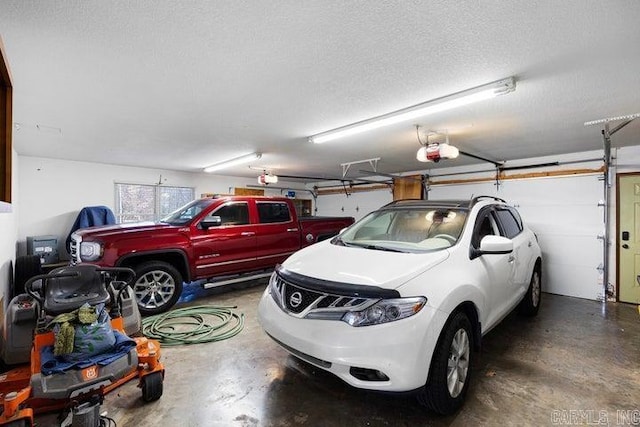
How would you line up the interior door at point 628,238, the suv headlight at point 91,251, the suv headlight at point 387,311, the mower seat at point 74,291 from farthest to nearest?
the interior door at point 628,238 < the suv headlight at point 91,251 < the mower seat at point 74,291 < the suv headlight at point 387,311

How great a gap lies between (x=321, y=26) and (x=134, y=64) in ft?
5.31

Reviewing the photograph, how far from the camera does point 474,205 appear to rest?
2.89m

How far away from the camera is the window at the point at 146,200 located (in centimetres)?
762

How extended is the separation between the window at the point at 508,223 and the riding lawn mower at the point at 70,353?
145 inches

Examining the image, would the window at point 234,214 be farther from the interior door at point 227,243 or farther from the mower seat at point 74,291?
the mower seat at point 74,291

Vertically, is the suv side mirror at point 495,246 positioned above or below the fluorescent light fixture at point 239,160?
below

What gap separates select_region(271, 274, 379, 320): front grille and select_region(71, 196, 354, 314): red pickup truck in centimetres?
277

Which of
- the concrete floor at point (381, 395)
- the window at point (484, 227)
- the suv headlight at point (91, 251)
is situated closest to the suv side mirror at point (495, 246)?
the window at point (484, 227)

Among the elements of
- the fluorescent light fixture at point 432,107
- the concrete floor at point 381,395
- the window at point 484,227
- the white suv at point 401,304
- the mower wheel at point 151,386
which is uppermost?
the fluorescent light fixture at point 432,107

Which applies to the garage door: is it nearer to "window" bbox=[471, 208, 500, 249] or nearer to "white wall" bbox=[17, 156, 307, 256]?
"window" bbox=[471, 208, 500, 249]

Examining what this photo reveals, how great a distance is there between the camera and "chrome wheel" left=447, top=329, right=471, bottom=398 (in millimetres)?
2023

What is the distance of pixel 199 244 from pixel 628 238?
7325mm

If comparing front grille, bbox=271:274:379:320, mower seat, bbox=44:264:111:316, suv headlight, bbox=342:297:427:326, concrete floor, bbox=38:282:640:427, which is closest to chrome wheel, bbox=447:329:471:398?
concrete floor, bbox=38:282:640:427

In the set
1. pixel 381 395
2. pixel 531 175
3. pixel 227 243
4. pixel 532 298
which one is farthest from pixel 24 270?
pixel 531 175
